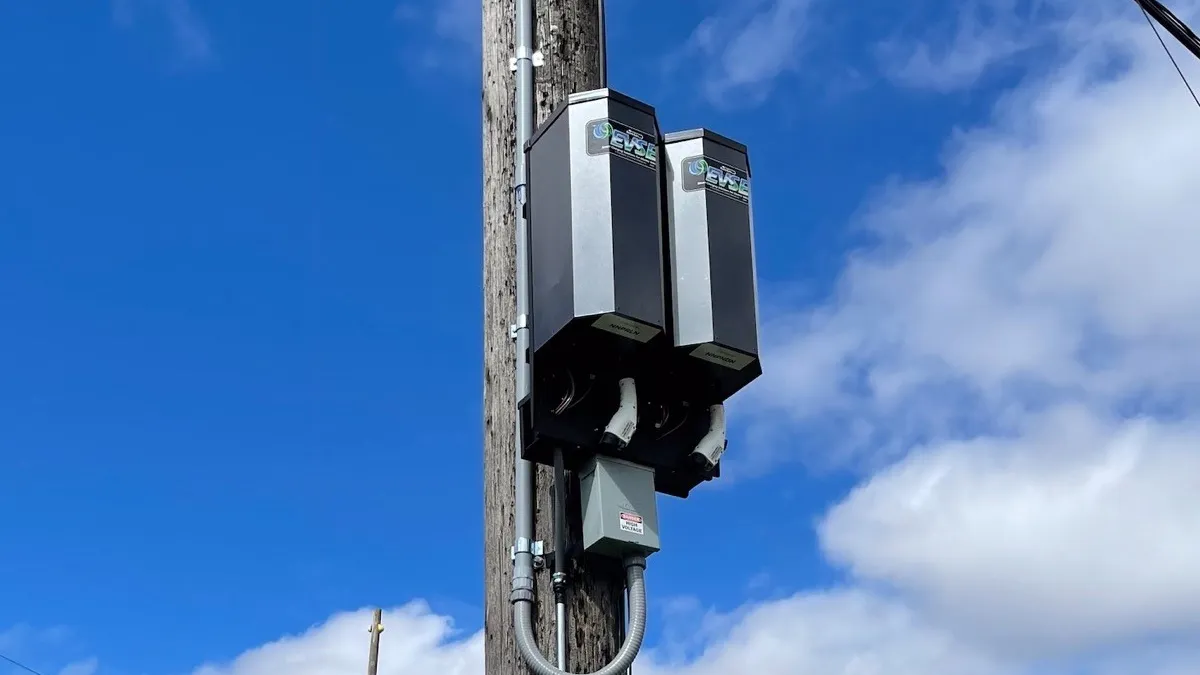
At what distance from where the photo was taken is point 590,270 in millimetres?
2934

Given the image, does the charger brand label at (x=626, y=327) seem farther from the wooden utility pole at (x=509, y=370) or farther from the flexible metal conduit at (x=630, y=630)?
the flexible metal conduit at (x=630, y=630)

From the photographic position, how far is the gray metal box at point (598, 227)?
115 inches

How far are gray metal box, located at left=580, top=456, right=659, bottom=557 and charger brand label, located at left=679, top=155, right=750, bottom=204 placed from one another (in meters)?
0.63

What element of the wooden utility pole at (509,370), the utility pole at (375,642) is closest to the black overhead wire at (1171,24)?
the wooden utility pole at (509,370)

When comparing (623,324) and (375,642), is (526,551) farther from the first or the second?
(375,642)

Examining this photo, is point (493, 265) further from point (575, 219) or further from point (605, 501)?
point (605, 501)

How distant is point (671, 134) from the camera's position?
10.6ft

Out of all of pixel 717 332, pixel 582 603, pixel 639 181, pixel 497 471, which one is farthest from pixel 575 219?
pixel 582 603

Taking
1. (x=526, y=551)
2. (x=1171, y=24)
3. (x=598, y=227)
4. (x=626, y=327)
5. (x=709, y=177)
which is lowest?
(x=526, y=551)

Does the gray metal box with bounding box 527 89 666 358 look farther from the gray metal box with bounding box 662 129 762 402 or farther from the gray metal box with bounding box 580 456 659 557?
the gray metal box with bounding box 580 456 659 557

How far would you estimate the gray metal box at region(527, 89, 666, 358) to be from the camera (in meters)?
2.93

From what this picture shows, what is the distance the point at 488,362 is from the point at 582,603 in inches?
24.3

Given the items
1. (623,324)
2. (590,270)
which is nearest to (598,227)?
(590,270)

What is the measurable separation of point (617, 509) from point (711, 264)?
0.56 meters
